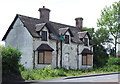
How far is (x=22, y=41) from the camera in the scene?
29.2 metres

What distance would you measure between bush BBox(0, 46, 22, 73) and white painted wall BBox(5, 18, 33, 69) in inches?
320

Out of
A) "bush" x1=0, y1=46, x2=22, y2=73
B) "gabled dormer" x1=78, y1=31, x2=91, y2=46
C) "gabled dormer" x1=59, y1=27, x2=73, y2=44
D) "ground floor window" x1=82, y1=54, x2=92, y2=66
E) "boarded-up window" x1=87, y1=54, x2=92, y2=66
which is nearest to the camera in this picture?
"bush" x1=0, y1=46, x2=22, y2=73

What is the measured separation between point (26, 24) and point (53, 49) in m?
5.00

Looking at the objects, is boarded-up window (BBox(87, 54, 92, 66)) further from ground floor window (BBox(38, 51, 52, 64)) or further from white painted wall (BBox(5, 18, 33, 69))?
white painted wall (BBox(5, 18, 33, 69))

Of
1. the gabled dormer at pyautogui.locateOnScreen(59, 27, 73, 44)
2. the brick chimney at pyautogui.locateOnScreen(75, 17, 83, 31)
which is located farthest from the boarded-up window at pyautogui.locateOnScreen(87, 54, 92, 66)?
the brick chimney at pyautogui.locateOnScreen(75, 17, 83, 31)

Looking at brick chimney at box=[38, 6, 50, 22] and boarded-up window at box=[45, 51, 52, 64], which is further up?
brick chimney at box=[38, 6, 50, 22]

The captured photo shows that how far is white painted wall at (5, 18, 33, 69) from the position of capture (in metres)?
28.1

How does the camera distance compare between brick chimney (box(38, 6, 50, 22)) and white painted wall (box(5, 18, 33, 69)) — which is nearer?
white painted wall (box(5, 18, 33, 69))

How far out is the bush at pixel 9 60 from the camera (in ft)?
61.1

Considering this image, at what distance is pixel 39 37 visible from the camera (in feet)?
93.7

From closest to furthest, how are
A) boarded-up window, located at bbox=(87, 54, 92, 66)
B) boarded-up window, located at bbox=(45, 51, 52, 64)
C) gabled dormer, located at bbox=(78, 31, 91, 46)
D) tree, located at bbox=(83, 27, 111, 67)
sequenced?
boarded-up window, located at bbox=(45, 51, 52, 64)
gabled dormer, located at bbox=(78, 31, 91, 46)
boarded-up window, located at bbox=(87, 54, 92, 66)
tree, located at bbox=(83, 27, 111, 67)

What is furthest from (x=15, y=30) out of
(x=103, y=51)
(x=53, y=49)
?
(x=103, y=51)

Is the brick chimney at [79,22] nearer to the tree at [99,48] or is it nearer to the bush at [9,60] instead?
the tree at [99,48]

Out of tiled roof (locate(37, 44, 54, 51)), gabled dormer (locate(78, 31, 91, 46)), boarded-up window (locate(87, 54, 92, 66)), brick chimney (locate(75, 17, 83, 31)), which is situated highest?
brick chimney (locate(75, 17, 83, 31))
